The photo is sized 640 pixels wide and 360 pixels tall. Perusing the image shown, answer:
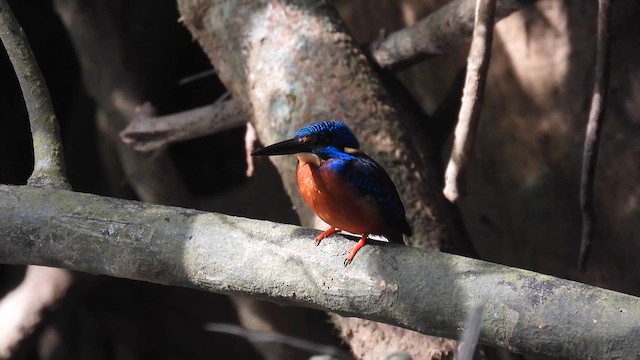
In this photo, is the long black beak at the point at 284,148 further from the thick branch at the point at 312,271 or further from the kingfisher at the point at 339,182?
the thick branch at the point at 312,271

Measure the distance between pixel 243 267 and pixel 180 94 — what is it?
2.47 metres

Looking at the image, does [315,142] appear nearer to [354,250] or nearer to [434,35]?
[354,250]

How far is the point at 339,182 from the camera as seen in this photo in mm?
1619

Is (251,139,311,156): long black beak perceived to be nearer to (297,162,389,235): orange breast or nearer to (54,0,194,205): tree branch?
(297,162,389,235): orange breast

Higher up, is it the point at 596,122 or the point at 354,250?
the point at 354,250

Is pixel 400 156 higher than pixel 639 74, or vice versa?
pixel 400 156

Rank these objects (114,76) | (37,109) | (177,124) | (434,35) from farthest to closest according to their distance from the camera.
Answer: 1. (114,76)
2. (177,124)
3. (434,35)
4. (37,109)

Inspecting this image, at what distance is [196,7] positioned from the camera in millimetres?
2736

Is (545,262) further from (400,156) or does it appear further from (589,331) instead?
(589,331)

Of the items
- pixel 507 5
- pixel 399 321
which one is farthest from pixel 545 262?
pixel 399 321

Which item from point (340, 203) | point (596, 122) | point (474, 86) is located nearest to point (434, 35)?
point (474, 86)

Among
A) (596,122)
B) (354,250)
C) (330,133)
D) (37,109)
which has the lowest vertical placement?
(596,122)

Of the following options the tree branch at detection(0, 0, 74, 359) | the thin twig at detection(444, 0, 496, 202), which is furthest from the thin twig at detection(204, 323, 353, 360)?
the thin twig at detection(444, 0, 496, 202)

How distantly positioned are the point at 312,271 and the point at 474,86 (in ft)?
3.26
